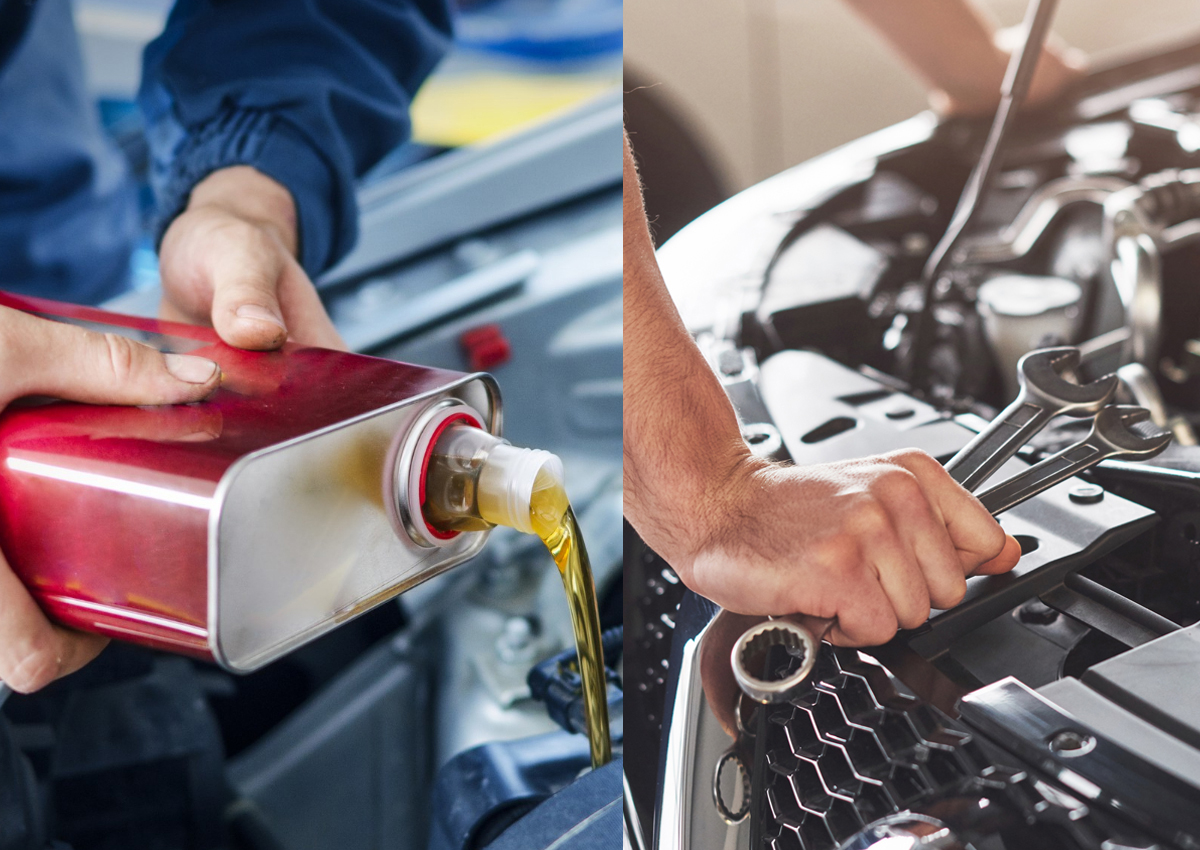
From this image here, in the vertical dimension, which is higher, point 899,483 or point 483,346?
point 899,483

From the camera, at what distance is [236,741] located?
2.92 feet

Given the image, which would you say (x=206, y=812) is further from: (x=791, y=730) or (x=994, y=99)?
(x=994, y=99)

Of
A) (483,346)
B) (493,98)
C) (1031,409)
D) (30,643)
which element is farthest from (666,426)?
(493,98)

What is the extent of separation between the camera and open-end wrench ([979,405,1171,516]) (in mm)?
436

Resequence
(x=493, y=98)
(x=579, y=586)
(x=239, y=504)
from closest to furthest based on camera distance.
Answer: (x=239, y=504)
(x=579, y=586)
(x=493, y=98)

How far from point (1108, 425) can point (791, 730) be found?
253 millimetres

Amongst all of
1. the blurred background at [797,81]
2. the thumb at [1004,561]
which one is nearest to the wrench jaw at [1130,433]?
the thumb at [1004,561]

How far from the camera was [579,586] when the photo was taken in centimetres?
44

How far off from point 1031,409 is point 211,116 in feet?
2.15

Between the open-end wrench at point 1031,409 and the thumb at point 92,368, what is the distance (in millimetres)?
356

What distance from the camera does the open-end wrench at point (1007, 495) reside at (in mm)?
356

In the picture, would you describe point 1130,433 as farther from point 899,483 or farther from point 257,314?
point 257,314

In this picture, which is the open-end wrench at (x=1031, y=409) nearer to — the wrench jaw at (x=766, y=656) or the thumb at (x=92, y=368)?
the wrench jaw at (x=766, y=656)

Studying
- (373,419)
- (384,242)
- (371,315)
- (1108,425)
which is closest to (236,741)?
(371,315)
